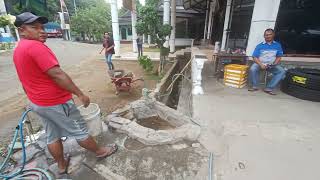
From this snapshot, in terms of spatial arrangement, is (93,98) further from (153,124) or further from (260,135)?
(260,135)

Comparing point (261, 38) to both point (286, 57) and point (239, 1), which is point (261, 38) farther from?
point (239, 1)

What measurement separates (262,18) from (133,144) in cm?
391

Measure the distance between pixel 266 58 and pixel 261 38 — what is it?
567 millimetres

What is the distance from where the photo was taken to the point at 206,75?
19.0 ft

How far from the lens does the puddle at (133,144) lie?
273 cm

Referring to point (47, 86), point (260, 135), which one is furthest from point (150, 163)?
point (260, 135)

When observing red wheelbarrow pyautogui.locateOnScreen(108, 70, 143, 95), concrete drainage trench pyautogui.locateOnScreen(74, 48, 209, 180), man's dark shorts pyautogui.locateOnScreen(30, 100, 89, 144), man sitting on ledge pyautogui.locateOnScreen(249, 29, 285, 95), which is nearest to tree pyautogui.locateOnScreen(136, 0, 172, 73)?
red wheelbarrow pyautogui.locateOnScreen(108, 70, 143, 95)

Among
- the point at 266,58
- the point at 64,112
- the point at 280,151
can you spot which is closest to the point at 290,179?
the point at 280,151

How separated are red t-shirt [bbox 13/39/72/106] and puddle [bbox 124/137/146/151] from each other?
1.10 metres

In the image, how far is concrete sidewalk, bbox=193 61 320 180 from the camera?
219 cm

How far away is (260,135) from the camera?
275 cm

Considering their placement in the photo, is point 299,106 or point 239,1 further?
point 239,1

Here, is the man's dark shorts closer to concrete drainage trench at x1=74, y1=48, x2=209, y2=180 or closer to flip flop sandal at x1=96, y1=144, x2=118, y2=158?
flip flop sandal at x1=96, y1=144, x2=118, y2=158

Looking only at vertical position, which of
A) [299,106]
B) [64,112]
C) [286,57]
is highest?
[286,57]
